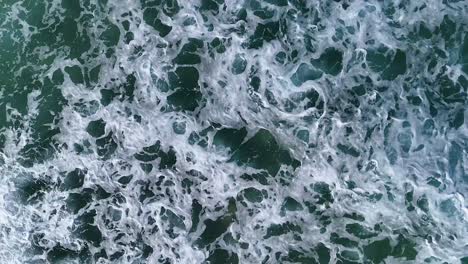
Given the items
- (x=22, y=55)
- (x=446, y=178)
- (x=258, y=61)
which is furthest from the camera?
(x=22, y=55)

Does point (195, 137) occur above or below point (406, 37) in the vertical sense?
below

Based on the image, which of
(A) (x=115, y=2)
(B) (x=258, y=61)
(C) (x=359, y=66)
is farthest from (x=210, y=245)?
(A) (x=115, y=2)

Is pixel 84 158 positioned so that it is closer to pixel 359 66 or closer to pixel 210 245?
pixel 210 245

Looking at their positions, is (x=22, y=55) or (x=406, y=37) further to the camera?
(x=22, y=55)

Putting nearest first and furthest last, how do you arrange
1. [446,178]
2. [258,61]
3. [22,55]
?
[446,178] → [258,61] → [22,55]

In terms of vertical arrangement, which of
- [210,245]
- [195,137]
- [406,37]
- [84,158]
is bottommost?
[210,245]

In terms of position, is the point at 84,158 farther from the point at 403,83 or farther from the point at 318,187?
the point at 403,83
